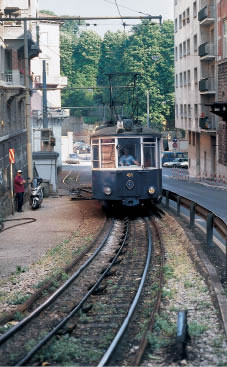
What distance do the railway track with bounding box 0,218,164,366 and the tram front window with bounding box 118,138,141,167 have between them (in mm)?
7066

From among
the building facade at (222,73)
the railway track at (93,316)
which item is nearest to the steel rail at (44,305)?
the railway track at (93,316)

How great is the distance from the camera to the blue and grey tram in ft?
73.2

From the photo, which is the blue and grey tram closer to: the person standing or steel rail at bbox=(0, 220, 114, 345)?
the person standing

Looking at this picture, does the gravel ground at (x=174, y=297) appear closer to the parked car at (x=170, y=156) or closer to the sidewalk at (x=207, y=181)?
the sidewalk at (x=207, y=181)

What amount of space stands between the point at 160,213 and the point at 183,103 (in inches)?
1698

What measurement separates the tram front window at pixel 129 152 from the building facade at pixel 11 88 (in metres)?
5.82

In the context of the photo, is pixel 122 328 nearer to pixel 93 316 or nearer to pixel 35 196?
pixel 93 316

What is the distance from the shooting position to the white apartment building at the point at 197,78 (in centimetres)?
5547

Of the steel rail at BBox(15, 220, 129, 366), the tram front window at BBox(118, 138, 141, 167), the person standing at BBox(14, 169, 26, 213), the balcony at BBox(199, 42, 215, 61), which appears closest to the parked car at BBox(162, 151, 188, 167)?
the balcony at BBox(199, 42, 215, 61)

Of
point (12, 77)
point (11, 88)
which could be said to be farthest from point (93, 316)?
point (12, 77)

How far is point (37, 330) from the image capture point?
935cm

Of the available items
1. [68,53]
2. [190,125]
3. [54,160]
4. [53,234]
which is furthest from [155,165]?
[68,53]

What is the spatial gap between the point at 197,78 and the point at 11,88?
32.3m

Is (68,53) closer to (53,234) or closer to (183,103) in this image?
(183,103)
